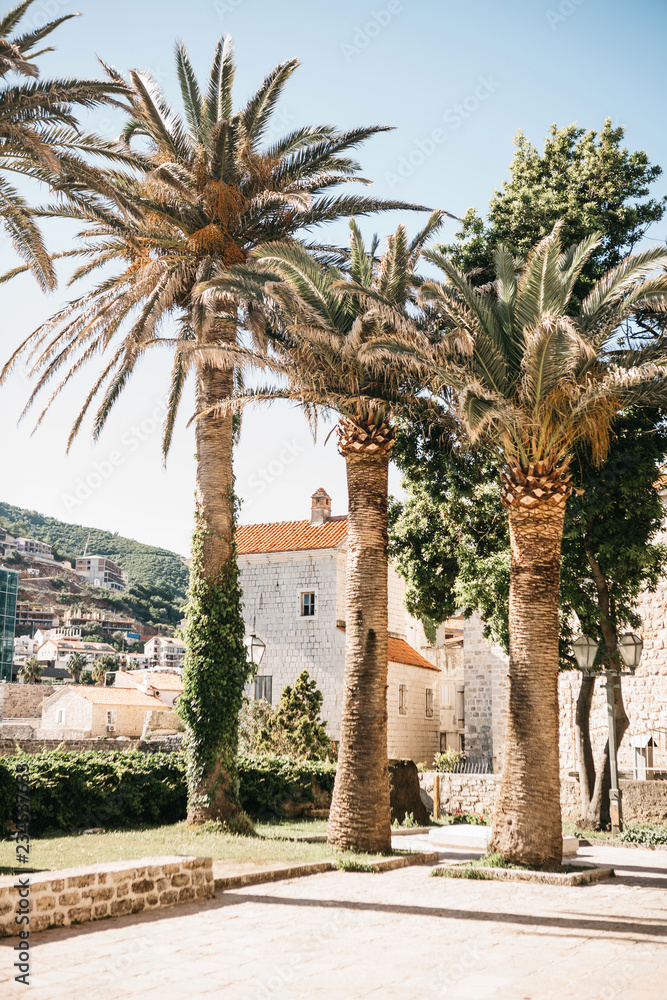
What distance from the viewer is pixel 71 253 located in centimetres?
1667

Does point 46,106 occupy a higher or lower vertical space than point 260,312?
higher

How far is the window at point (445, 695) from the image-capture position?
37312 mm

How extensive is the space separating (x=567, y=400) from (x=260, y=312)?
5942 millimetres

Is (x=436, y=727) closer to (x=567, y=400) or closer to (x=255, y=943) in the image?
(x=567, y=400)

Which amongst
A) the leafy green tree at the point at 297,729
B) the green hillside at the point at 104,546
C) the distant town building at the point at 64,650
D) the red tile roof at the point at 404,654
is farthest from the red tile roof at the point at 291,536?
the green hillside at the point at 104,546

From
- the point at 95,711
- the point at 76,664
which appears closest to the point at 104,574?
the point at 76,664

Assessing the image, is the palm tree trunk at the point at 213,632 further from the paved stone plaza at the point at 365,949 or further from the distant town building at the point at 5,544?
the distant town building at the point at 5,544

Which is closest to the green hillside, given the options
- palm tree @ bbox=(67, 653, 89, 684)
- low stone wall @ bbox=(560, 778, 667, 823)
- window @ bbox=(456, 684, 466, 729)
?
palm tree @ bbox=(67, 653, 89, 684)

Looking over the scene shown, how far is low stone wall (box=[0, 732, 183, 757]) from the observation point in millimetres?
15995

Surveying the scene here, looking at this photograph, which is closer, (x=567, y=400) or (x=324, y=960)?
(x=324, y=960)

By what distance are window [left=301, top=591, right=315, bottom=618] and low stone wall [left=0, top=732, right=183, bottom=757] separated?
411 inches

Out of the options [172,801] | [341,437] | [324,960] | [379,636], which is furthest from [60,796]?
[324,960]

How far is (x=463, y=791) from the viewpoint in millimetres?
22844

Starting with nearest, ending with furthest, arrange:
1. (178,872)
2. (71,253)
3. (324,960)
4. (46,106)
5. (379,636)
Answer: (324,960), (178,872), (46,106), (379,636), (71,253)
